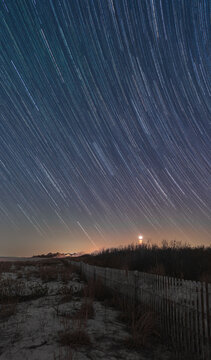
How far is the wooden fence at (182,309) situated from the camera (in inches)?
186

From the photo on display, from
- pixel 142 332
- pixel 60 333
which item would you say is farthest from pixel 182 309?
pixel 60 333

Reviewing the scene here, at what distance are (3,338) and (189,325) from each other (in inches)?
156

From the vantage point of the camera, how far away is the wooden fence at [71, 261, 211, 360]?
4734 mm

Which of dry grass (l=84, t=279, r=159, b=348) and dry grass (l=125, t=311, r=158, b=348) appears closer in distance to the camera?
dry grass (l=125, t=311, r=158, b=348)

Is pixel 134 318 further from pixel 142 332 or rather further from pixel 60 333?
pixel 60 333

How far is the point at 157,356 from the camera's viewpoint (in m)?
4.91

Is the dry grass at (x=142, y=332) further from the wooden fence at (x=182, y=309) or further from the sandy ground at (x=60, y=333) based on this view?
the wooden fence at (x=182, y=309)

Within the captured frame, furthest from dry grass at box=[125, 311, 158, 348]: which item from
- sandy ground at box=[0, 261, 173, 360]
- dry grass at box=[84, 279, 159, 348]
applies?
sandy ground at box=[0, 261, 173, 360]

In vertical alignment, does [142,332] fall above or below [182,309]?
Result: below

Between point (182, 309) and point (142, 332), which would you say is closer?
point (182, 309)

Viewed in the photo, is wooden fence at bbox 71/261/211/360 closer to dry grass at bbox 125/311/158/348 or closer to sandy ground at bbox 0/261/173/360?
dry grass at bbox 125/311/158/348

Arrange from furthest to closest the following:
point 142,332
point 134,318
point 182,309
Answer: point 134,318 < point 142,332 < point 182,309

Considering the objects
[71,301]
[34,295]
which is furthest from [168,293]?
[34,295]

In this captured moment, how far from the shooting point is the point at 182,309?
17.8 feet
